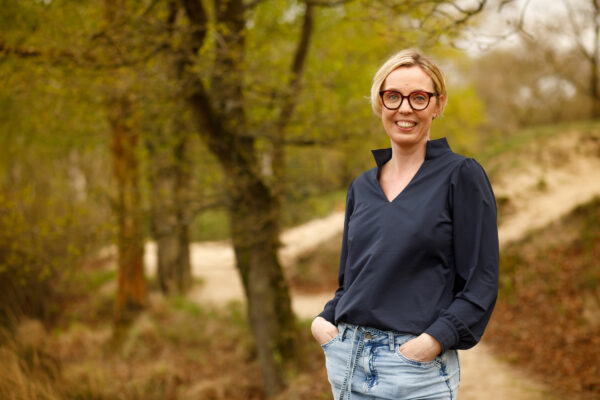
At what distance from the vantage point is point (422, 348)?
5.49ft

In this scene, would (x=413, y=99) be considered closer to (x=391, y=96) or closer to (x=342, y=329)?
(x=391, y=96)

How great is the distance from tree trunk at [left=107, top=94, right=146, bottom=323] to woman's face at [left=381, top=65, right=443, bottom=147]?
562 cm

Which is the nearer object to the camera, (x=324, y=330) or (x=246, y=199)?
(x=324, y=330)

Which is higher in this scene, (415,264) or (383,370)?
(415,264)

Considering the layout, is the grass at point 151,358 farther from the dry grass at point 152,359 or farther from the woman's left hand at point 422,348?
the woman's left hand at point 422,348

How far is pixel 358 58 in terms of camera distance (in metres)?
10.9

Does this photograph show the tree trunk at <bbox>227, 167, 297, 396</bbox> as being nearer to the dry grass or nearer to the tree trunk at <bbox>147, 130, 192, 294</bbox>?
the dry grass

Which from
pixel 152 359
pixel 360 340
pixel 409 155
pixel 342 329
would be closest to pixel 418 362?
pixel 360 340

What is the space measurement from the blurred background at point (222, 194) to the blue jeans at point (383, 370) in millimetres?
1160

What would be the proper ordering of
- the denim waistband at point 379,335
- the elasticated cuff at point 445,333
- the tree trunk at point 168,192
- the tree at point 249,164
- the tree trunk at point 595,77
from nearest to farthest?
the elasticated cuff at point 445,333
the denim waistband at point 379,335
the tree at point 249,164
the tree trunk at point 168,192
the tree trunk at point 595,77

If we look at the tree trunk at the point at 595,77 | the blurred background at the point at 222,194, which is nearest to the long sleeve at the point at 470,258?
the blurred background at the point at 222,194

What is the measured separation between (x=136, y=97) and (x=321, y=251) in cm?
1027

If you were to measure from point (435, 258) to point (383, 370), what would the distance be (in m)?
0.43

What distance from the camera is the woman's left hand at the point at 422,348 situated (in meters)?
1.66
